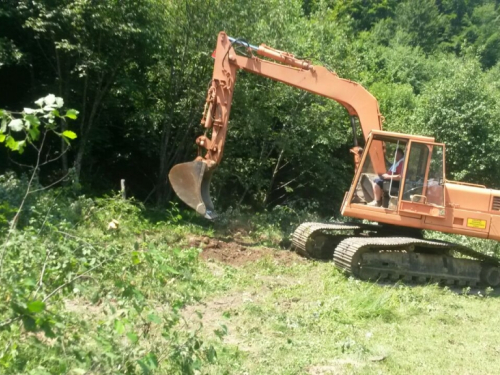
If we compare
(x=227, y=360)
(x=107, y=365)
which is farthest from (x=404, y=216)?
(x=107, y=365)

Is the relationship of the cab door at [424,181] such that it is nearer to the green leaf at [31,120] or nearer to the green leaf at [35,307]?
the green leaf at [31,120]

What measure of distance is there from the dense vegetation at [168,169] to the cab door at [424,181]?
1.43 metres

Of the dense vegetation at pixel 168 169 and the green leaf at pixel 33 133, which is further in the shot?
the dense vegetation at pixel 168 169

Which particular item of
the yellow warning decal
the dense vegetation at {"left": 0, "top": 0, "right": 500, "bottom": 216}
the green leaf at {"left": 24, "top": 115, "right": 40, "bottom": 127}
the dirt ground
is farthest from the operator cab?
the green leaf at {"left": 24, "top": 115, "right": 40, "bottom": 127}

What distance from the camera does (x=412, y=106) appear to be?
2617cm

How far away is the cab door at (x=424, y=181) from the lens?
411 inches

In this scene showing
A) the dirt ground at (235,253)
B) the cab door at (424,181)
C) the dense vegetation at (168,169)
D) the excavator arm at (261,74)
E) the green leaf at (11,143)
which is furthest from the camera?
the excavator arm at (261,74)

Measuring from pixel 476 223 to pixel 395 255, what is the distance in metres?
1.45

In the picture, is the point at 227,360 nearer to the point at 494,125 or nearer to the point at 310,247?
the point at 310,247

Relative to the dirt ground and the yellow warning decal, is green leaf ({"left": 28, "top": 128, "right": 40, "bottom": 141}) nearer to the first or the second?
the dirt ground

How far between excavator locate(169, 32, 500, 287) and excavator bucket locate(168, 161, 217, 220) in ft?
0.06

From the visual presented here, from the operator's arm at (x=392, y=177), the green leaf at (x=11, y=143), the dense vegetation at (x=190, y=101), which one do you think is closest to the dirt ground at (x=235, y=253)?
the operator's arm at (x=392, y=177)

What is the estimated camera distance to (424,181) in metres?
10.4

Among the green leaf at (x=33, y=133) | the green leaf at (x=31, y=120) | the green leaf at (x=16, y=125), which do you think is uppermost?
the green leaf at (x=31, y=120)
